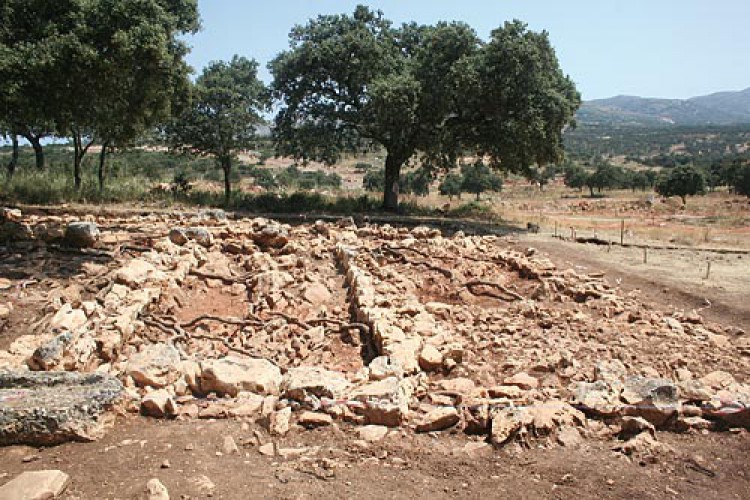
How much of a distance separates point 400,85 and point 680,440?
14.9m

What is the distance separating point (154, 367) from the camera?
5.22 meters

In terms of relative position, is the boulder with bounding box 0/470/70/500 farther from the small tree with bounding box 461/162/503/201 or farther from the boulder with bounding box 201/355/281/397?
the small tree with bounding box 461/162/503/201

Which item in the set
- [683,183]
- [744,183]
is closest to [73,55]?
[683,183]

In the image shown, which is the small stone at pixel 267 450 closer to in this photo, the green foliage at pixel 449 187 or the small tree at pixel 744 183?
the small tree at pixel 744 183

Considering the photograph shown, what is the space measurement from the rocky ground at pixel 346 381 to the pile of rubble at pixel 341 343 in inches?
1.0

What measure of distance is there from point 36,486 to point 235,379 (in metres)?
1.89

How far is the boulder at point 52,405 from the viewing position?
3.90 m

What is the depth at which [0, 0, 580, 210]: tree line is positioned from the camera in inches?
580

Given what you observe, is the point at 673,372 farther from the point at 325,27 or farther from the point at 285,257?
the point at 325,27

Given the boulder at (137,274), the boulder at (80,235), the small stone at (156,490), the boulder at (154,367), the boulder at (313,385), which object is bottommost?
the small stone at (156,490)

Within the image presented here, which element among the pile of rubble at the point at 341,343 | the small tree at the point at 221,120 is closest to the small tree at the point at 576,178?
the small tree at the point at 221,120

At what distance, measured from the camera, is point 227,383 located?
502 centimetres

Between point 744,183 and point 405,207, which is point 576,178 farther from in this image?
point 405,207

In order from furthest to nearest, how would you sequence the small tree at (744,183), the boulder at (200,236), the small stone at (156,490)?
1. the small tree at (744,183)
2. the boulder at (200,236)
3. the small stone at (156,490)
